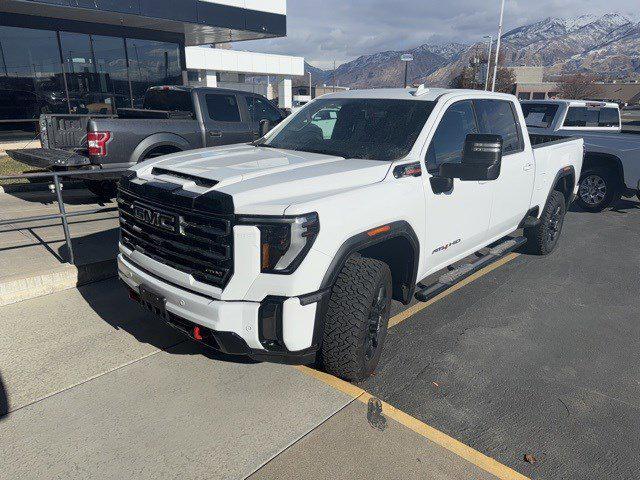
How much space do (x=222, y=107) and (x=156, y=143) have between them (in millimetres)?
1506

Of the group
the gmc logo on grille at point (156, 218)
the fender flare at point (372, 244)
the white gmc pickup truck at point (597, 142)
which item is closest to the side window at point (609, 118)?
the white gmc pickup truck at point (597, 142)

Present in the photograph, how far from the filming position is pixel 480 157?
3.37 metres

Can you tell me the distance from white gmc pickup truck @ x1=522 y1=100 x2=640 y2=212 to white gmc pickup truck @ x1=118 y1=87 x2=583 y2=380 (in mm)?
4857

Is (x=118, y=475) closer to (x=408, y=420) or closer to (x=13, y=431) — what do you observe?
(x=13, y=431)

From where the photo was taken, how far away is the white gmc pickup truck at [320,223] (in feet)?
8.68

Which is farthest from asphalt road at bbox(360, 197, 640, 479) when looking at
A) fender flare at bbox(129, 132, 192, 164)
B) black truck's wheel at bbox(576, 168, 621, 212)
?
fender flare at bbox(129, 132, 192, 164)

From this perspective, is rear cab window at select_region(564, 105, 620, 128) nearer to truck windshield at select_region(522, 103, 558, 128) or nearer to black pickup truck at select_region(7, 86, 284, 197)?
truck windshield at select_region(522, 103, 558, 128)

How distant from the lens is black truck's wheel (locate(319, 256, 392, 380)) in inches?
117

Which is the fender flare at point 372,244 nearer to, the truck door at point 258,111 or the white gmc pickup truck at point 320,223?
the white gmc pickup truck at point 320,223

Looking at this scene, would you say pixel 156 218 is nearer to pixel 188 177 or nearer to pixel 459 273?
pixel 188 177

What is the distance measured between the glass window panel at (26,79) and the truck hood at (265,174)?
13439 mm

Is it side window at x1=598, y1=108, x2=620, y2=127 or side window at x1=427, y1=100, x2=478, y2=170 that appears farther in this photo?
side window at x1=598, y1=108, x2=620, y2=127

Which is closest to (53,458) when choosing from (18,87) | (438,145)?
(438,145)

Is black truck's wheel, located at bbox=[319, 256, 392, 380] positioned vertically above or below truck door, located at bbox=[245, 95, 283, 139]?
below
